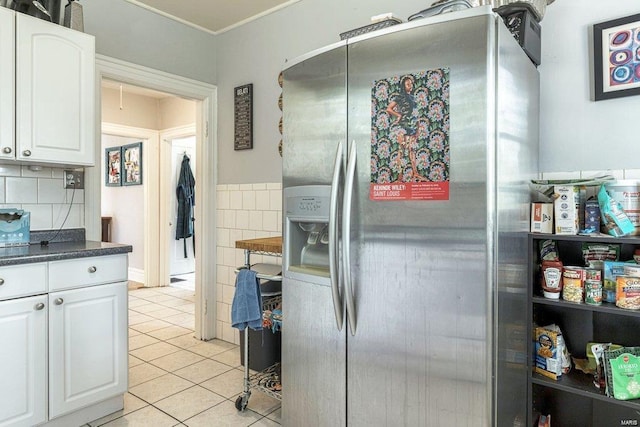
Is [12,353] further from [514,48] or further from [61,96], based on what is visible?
[514,48]

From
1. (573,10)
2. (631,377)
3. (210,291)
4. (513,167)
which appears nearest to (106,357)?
(210,291)

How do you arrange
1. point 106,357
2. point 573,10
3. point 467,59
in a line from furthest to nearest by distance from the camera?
point 106,357 < point 573,10 < point 467,59

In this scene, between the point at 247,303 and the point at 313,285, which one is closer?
the point at 313,285

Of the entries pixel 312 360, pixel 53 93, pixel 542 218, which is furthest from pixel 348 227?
pixel 53 93

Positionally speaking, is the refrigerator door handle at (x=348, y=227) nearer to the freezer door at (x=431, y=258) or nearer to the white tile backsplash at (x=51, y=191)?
the freezer door at (x=431, y=258)

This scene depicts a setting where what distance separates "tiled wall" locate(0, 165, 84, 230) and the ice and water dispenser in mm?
1692

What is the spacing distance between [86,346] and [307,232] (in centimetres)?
136

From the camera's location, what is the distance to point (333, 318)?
154 cm

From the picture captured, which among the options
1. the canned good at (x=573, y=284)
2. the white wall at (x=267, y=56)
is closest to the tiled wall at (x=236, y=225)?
the white wall at (x=267, y=56)

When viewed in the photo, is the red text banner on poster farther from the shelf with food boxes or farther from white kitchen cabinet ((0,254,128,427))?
white kitchen cabinet ((0,254,128,427))

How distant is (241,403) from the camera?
2264mm

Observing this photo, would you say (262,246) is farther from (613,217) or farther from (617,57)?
(617,57)

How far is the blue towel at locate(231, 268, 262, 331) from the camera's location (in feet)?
7.01

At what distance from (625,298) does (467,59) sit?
1.03 meters
